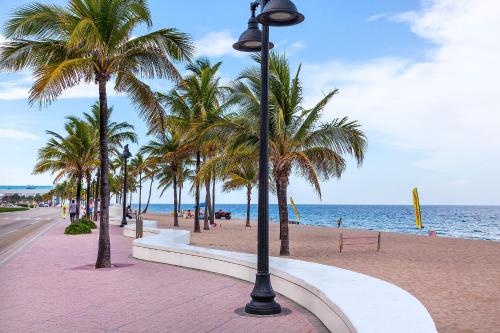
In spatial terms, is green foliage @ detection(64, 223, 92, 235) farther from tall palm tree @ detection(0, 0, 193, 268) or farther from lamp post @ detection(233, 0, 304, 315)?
lamp post @ detection(233, 0, 304, 315)

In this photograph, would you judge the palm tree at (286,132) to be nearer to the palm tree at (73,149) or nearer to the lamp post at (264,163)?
the lamp post at (264,163)

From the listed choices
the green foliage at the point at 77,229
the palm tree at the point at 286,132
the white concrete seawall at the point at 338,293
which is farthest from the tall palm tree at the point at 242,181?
the white concrete seawall at the point at 338,293

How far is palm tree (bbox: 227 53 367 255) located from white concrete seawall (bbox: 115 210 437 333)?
6261 millimetres

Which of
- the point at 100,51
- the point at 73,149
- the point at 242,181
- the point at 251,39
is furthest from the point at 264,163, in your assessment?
the point at 242,181

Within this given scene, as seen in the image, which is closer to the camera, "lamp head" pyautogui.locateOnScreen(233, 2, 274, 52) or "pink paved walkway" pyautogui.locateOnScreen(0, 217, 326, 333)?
"pink paved walkway" pyautogui.locateOnScreen(0, 217, 326, 333)

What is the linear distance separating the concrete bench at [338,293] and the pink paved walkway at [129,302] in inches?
10.6

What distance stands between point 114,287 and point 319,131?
10.2 meters

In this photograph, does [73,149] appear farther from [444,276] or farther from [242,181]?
[444,276]

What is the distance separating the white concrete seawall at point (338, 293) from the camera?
4945 mm

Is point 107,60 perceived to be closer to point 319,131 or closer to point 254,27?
point 254,27

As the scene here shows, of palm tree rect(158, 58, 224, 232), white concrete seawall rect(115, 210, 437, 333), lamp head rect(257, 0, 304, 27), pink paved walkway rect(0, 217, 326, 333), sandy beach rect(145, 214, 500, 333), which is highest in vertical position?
palm tree rect(158, 58, 224, 232)

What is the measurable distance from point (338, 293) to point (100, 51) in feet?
34.1

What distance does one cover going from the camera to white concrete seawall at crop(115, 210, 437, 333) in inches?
195

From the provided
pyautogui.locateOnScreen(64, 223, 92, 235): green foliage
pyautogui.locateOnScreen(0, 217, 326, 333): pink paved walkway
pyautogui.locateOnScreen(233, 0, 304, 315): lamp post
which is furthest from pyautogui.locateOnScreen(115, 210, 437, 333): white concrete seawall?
pyautogui.locateOnScreen(64, 223, 92, 235): green foliage
